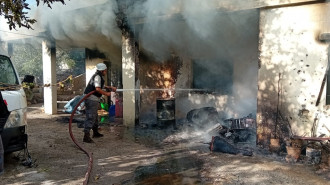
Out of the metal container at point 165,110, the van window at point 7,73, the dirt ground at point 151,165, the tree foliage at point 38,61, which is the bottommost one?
the dirt ground at point 151,165

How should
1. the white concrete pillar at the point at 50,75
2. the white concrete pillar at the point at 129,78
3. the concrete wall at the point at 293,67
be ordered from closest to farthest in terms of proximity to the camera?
the concrete wall at the point at 293,67 → the white concrete pillar at the point at 129,78 → the white concrete pillar at the point at 50,75

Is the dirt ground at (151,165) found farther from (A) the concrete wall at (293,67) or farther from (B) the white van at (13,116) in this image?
(A) the concrete wall at (293,67)

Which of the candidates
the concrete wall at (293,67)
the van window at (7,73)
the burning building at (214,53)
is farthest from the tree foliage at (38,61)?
the concrete wall at (293,67)

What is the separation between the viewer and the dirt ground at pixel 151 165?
170 inches

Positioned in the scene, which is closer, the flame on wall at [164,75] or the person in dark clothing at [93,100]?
the person in dark clothing at [93,100]

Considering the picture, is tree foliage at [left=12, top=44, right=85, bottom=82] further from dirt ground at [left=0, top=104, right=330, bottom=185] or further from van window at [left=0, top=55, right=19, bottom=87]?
van window at [left=0, top=55, right=19, bottom=87]

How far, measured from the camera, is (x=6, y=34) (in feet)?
43.0

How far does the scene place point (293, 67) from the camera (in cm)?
559

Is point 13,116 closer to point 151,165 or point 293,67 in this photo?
point 151,165

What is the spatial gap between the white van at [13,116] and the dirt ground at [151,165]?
0.50 m

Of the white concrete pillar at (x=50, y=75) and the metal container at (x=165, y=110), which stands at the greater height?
the white concrete pillar at (x=50, y=75)

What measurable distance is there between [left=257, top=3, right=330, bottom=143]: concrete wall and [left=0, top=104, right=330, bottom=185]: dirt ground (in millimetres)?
863

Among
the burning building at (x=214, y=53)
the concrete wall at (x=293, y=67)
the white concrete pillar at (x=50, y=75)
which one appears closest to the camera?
the concrete wall at (x=293, y=67)

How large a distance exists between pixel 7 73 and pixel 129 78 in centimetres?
387
